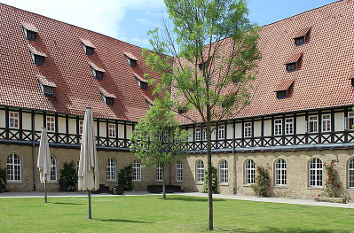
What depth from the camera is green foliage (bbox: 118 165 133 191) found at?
114ft

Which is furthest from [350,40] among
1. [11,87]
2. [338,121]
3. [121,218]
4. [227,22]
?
[11,87]

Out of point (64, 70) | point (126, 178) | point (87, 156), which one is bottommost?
point (126, 178)

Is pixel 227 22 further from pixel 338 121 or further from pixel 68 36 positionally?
pixel 68 36

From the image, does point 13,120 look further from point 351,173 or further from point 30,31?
point 351,173

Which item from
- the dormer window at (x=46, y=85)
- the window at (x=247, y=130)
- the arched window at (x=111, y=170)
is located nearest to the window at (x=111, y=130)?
the arched window at (x=111, y=170)

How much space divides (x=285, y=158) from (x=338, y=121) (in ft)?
14.8

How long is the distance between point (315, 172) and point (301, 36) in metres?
10.1

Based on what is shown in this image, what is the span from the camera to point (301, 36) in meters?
31.9

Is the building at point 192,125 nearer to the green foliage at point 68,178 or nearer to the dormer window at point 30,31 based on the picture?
the dormer window at point 30,31

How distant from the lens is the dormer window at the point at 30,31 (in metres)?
32.9

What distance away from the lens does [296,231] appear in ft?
45.8

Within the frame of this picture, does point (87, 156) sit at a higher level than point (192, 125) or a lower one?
lower

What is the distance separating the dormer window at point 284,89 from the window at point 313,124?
2586 millimetres

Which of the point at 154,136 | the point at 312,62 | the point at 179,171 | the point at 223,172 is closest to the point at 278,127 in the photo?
the point at 312,62
